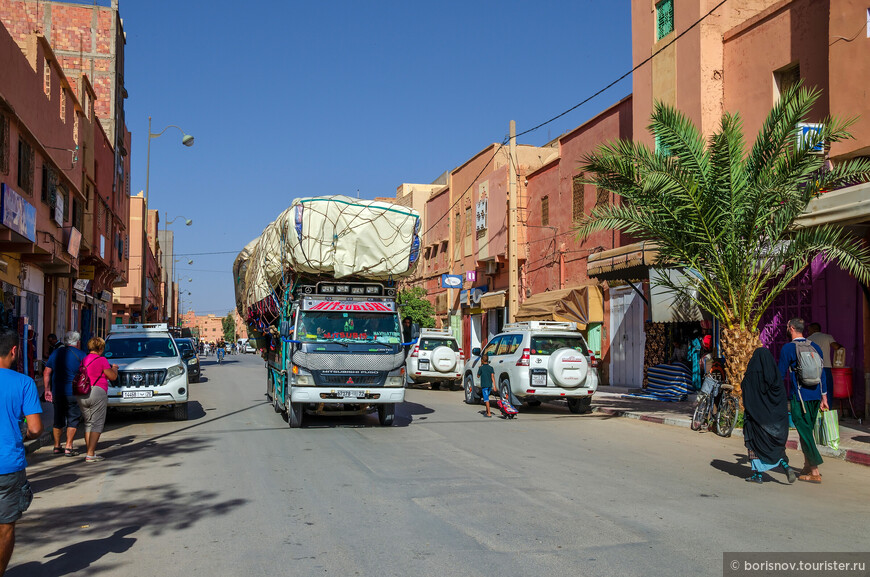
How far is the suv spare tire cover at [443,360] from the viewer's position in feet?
87.1

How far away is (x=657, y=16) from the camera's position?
2327 centimetres

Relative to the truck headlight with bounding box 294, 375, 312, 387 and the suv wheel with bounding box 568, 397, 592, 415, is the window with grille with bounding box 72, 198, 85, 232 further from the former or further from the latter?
the suv wheel with bounding box 568, 397, 592, 415

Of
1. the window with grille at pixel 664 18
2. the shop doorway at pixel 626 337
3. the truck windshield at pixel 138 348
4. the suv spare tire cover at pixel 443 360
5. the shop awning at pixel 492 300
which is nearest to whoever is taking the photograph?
the truck windshield at pixel 138 348

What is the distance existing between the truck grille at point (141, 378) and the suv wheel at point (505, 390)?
25.3 ft

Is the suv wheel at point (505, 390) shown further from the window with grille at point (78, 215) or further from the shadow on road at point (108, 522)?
the window with grille at point (78, 215)

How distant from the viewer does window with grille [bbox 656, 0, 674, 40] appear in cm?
2257

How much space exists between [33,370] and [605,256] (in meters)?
17.7

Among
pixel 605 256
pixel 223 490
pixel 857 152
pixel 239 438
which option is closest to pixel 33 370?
pixel 239 438

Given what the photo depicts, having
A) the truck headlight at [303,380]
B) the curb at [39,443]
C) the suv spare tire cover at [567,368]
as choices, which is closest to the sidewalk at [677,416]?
the suv spare tire cover at [567,368]

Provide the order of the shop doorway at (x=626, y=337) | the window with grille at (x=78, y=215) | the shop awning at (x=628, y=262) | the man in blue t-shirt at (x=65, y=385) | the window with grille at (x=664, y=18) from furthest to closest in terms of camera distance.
Answer: the window with grille at (x=78, y=215)
the shop doorway at (x=626, y=337)
the window with grille at (x=664, y=18)
the shop awning at (x=628, y=262)
the man in blue t-shirt at (x=65, y=385)

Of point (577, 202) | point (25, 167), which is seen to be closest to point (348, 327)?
point (25, 167)

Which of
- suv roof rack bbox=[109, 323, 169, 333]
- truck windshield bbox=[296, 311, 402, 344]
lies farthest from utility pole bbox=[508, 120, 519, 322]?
suv roof rack bbox=[109, 323, 169, 333]

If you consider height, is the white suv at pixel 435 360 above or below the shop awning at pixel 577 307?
below

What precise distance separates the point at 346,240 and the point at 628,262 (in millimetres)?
10159
